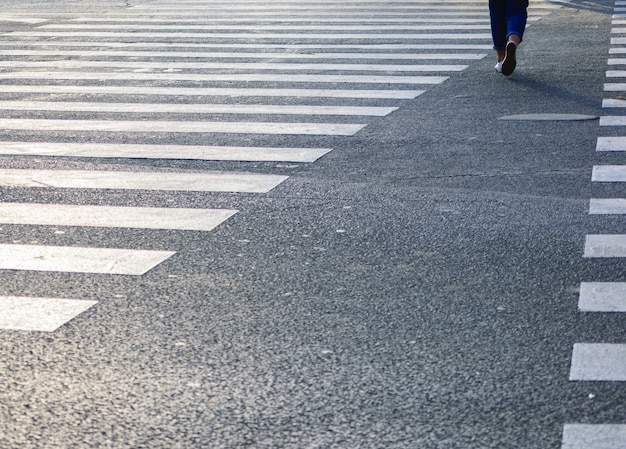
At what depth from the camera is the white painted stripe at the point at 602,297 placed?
477cm

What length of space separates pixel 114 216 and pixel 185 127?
9.37 ft

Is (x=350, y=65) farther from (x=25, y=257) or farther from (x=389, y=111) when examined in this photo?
(x=25, y=257)

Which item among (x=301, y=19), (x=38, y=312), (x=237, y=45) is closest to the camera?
(x=38, y=312)

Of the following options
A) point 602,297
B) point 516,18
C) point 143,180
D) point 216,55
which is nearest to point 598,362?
point 602,297

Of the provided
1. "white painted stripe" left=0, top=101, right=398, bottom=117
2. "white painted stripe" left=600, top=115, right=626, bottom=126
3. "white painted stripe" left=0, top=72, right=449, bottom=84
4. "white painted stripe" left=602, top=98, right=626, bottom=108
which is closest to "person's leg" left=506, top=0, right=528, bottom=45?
"white painted stripe" left=0, top=72, right=449, bottom=84

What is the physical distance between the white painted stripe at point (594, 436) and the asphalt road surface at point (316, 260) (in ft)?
0.04

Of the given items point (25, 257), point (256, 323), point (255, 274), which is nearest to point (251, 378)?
point (256, 323)

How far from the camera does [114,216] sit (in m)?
6.46

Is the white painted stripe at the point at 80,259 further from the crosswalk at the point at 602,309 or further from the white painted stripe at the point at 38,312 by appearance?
the crosswalk at the point at 602,309

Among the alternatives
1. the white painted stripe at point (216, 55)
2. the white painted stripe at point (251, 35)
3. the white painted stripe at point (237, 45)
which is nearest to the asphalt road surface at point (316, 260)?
the white painted stripe at point (216, 55)

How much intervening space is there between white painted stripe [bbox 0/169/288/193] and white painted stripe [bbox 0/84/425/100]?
339 centimetres

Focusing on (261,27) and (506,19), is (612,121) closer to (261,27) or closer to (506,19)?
(506,19)

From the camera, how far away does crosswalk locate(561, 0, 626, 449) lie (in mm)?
3566

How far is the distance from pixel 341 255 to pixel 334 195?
130cm
